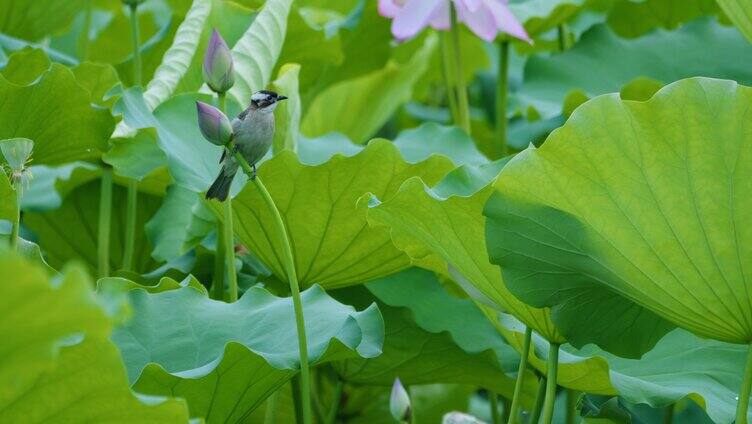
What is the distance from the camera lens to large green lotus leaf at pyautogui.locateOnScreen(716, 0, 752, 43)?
1.34 meters

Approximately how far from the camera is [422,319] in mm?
1407

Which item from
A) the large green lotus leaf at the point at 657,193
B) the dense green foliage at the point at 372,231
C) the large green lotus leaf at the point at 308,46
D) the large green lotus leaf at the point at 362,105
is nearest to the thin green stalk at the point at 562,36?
the dense green foliage at the point at 372,231

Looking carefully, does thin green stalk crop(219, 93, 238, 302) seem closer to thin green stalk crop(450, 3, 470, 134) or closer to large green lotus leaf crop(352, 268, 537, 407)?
large green lotus leaf crop(352, 268, 537, 407)

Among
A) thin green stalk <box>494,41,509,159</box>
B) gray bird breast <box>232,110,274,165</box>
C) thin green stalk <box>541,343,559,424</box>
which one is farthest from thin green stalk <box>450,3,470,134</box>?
gray bird breast <box>232,110,274,165</box>

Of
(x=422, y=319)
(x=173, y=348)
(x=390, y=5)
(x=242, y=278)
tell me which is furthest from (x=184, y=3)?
(x=173, y=348)

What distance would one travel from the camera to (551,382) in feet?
3.82

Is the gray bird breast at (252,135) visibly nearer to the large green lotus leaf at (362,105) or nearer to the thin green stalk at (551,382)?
the thin green stalk at (551,382)

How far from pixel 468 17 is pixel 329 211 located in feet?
1.36

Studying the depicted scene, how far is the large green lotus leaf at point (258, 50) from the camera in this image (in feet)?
4.79

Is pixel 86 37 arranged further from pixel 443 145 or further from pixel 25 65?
pixel 443 145

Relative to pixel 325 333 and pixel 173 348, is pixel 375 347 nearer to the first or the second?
pixel 325 333

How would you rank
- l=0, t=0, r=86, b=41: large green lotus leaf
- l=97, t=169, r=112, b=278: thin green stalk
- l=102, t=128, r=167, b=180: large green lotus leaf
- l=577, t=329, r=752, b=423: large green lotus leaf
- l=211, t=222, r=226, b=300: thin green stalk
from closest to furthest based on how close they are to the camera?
1. l=577, t=329, r=752, b=423: large green lotus leaf
2. l=102, t=128, r=167, b=180: large green lotus leaf
3. l=211, t=222, r=226, b=300: thin green stalk
4. l=97, t=169, r=112, b=278: thin green stalk
5. l=0, t=0, r=86, b=41: large green lotus leaf

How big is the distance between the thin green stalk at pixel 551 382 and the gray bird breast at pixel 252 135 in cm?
35

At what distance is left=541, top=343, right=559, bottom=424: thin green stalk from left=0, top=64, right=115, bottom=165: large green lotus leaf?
0.56m
